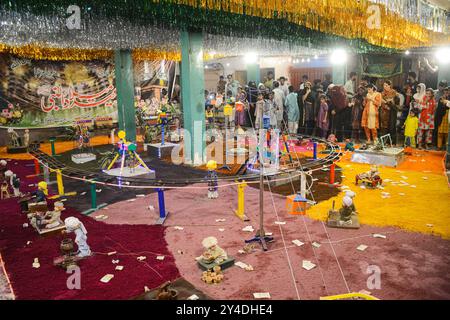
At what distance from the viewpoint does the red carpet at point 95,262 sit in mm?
4785

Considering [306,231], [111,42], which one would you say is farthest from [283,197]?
[111,42]

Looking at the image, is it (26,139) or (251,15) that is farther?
(26,139)

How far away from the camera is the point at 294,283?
4.82 metres

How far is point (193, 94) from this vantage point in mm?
11320

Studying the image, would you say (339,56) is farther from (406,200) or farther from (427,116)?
(406,200)

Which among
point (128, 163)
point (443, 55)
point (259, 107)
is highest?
point (443, 55)

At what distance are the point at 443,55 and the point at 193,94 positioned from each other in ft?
35.4

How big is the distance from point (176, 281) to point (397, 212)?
489cm

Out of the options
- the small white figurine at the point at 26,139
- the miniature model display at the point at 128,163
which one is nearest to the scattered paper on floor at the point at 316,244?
the miniature model display at the point at 128,163

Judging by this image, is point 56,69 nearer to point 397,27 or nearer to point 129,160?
point 129,160

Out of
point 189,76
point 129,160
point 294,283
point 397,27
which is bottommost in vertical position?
point 294,283

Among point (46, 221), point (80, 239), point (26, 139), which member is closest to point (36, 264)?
point (80, 239)

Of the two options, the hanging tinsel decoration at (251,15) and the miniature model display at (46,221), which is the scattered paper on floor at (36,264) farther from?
the hanging tinsel decoration at (251,15)

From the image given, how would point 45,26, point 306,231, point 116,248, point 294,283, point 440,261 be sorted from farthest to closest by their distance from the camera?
point 45,26, point 306,231, point 116,248, point 440,261, point 294,283
